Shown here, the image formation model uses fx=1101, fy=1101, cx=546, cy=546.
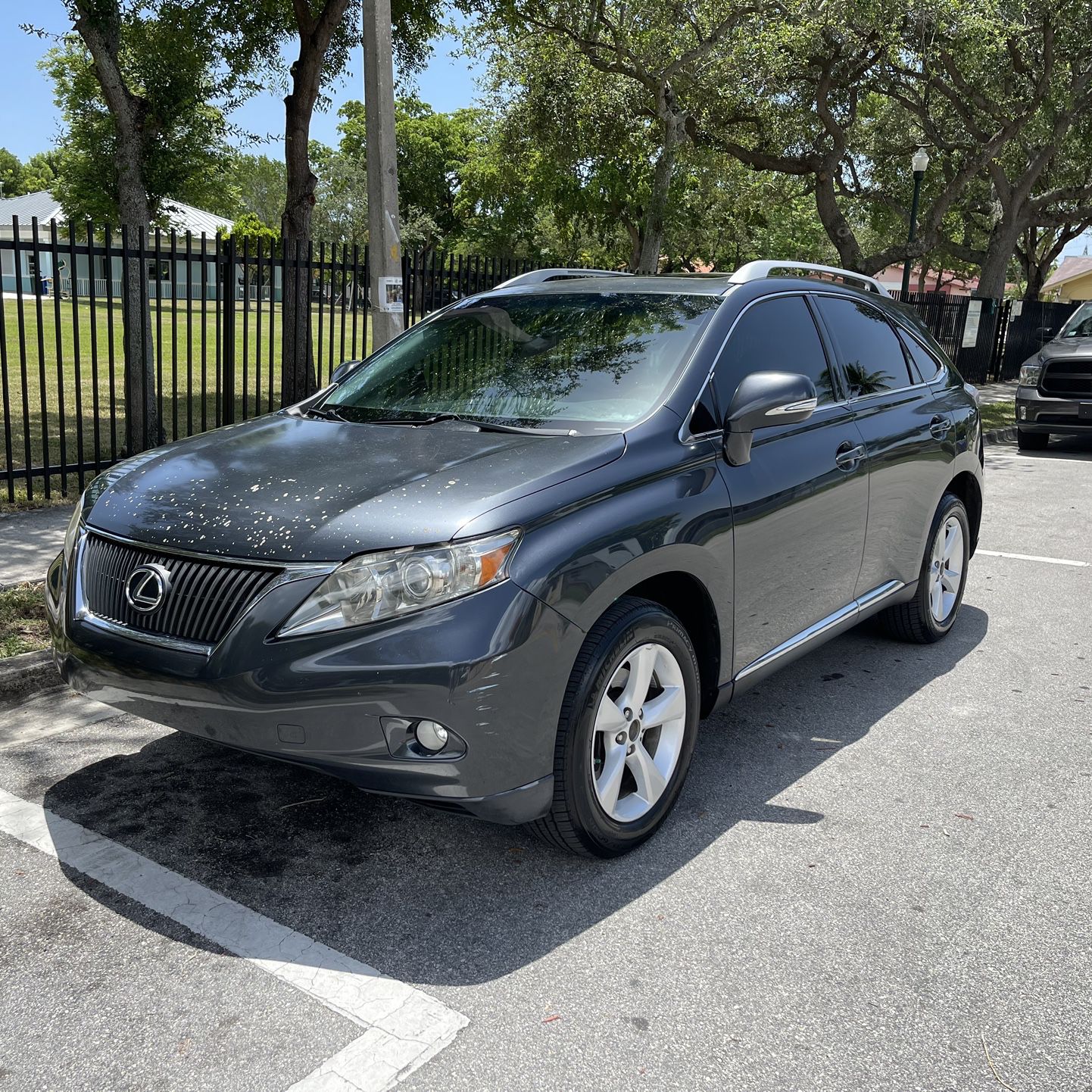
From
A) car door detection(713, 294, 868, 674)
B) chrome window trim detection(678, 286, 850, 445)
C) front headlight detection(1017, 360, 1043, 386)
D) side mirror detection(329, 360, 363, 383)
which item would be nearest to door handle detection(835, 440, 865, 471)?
car door detection(713, 294, 868, 674)

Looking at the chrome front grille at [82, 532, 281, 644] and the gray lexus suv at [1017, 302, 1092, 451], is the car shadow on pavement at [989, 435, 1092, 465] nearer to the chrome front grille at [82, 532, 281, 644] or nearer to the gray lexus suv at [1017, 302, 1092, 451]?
the gray lexus suv at [1017, 302, 1092, 451]

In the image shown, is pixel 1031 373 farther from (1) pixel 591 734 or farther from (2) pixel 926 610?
(1) pixel 591 734

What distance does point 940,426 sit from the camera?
5.41 meters

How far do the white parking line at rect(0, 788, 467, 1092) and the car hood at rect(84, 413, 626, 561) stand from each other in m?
1.00

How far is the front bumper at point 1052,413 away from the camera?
1378 centimetres

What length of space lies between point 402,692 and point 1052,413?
13.3 m

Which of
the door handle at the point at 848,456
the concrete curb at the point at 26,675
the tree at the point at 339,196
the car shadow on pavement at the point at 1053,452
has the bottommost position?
the concrete curb at the point at 26,675

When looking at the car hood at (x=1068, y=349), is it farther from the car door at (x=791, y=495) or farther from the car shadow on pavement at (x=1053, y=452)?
the car door at (x=791, y=495)

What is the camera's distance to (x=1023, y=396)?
47.1 feet

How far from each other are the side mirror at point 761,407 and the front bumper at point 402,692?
111 cm

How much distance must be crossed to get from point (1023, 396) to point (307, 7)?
9972 mm

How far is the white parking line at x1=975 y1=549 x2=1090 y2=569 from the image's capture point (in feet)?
25.7

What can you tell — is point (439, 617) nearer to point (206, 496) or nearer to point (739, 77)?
point (206, 496)

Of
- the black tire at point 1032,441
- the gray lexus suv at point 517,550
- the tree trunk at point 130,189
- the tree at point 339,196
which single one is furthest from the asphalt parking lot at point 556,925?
the tree at point 339,196
